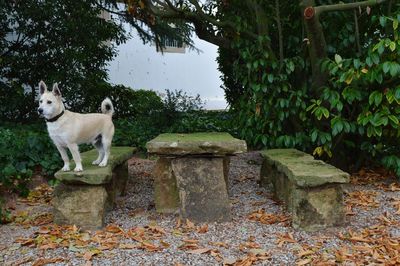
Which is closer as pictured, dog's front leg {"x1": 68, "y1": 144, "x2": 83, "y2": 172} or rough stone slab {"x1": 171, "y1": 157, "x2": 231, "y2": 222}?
dog's front leg {"x1": 68, "y1": 144, "x2": 83, "y2": 172}

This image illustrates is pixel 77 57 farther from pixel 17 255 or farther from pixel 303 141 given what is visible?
pixel 17 255

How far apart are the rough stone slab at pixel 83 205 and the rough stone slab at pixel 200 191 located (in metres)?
0.72

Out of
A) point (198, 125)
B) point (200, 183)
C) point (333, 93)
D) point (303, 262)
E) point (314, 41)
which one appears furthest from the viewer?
point (198, 125)

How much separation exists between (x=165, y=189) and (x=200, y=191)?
0.49m

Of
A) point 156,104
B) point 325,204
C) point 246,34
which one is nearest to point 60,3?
point 156,104

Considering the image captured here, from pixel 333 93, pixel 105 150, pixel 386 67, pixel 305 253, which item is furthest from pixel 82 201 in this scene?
pixel 386 67

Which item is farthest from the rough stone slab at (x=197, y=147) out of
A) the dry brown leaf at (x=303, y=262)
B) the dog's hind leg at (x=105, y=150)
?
the dry brown leaf at (x=303, y=262)

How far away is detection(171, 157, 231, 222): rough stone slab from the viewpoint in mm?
4031

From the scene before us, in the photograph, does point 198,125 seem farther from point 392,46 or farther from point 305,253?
point 305,253

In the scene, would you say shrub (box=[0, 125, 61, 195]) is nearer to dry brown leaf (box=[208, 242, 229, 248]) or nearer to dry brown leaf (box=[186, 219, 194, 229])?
dry brown leaf (box=[186, 219, 194, 229])

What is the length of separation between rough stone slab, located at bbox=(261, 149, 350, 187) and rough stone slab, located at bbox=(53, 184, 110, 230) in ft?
5.52


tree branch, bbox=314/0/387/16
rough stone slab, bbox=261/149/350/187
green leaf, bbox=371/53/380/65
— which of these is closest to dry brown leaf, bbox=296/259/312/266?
rough stone slab, bbox=261/149/350/187

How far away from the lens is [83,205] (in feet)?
12.7

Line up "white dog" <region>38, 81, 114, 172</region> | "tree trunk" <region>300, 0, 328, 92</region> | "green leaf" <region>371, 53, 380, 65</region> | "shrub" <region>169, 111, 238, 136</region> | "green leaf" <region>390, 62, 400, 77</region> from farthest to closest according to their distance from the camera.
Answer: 1. "shrub" <region>169, 111, 238, 136</region>
2. "tree trunk" <region>300, 0, 328, 92</region>
3. "green leaf" <region>371, 53, 380, 65</region>
4. "green leaf" <region>390, 62, 400, 77</region>
5. "white dog" <region>38, 81, 114, 172</region>
